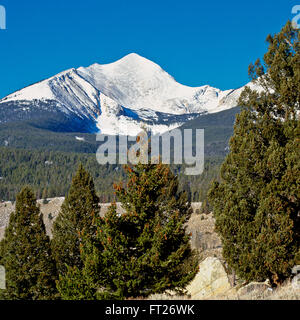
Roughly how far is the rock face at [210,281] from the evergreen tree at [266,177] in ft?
22.7

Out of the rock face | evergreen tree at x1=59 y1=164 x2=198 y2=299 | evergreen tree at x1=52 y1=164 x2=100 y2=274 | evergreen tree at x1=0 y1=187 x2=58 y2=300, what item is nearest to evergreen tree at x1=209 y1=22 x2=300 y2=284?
evergreen tree at x1=59 y1=164 x2=198 y2=299

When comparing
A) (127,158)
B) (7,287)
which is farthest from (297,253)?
(7,287)

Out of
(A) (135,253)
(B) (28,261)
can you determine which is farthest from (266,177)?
(B) (28,261)

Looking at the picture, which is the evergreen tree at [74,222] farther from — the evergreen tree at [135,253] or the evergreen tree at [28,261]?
the evergreen tree at [135,253]

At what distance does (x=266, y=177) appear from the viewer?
1527cm

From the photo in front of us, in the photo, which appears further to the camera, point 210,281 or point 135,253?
point 210,281

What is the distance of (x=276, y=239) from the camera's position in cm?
1368

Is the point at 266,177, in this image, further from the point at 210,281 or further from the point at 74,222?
the point at 74,222

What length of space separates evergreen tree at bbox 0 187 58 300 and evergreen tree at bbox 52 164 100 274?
2589mm

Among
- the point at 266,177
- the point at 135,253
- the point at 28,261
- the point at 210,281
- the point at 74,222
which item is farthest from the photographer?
the point at 74,222

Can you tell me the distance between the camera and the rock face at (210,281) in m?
22.3

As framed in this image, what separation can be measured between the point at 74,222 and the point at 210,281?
11770 mm

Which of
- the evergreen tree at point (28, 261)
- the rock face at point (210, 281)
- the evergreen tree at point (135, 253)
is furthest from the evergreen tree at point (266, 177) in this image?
the evergreen tree at point (28, 261)

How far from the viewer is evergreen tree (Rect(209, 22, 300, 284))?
14.0 metres
